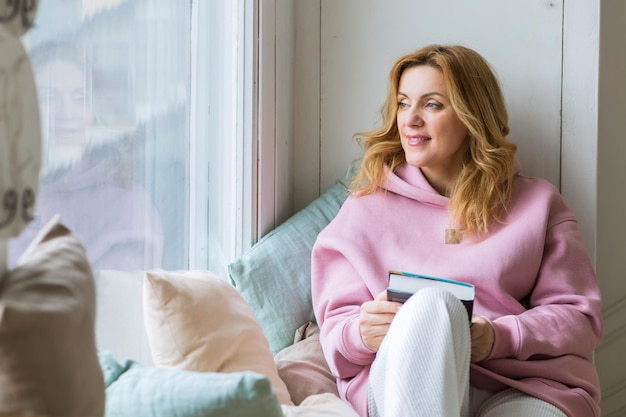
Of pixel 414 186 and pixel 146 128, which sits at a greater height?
pixel 146 128

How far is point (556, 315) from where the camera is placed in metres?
1.84

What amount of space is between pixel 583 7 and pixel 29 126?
1740 millimetres

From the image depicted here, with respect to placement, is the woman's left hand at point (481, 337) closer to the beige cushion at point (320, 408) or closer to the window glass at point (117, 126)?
the beige cushion at point (320, 408)

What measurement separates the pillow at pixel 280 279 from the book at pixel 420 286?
1.30 feet

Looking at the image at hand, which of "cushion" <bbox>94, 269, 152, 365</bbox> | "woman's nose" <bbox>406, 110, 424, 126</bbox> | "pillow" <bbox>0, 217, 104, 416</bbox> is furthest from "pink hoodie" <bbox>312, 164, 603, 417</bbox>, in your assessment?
"pillow" <bbox>0, 217, 104, 416</bbox>

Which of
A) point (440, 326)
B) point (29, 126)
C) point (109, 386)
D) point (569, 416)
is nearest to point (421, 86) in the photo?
point (440, 326)

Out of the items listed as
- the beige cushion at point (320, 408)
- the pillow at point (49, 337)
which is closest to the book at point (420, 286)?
the beige cushion at point (320, 408)

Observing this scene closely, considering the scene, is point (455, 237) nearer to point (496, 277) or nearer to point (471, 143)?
point (496, 277)

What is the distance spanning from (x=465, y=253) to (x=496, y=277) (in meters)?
0.09

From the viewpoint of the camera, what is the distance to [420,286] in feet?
5.59

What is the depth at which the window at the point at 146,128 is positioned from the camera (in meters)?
1.28

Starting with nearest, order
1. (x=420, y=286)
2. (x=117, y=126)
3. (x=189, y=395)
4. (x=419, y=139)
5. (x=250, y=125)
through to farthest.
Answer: (x=189, y=395)
(x=117, y=126)
(x=420, y=286)
(x=419, y=139)
(x=250, y=125)

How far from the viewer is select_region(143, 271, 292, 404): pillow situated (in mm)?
1475

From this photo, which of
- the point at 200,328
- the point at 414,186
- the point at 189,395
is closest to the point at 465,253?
the point at 414,186
